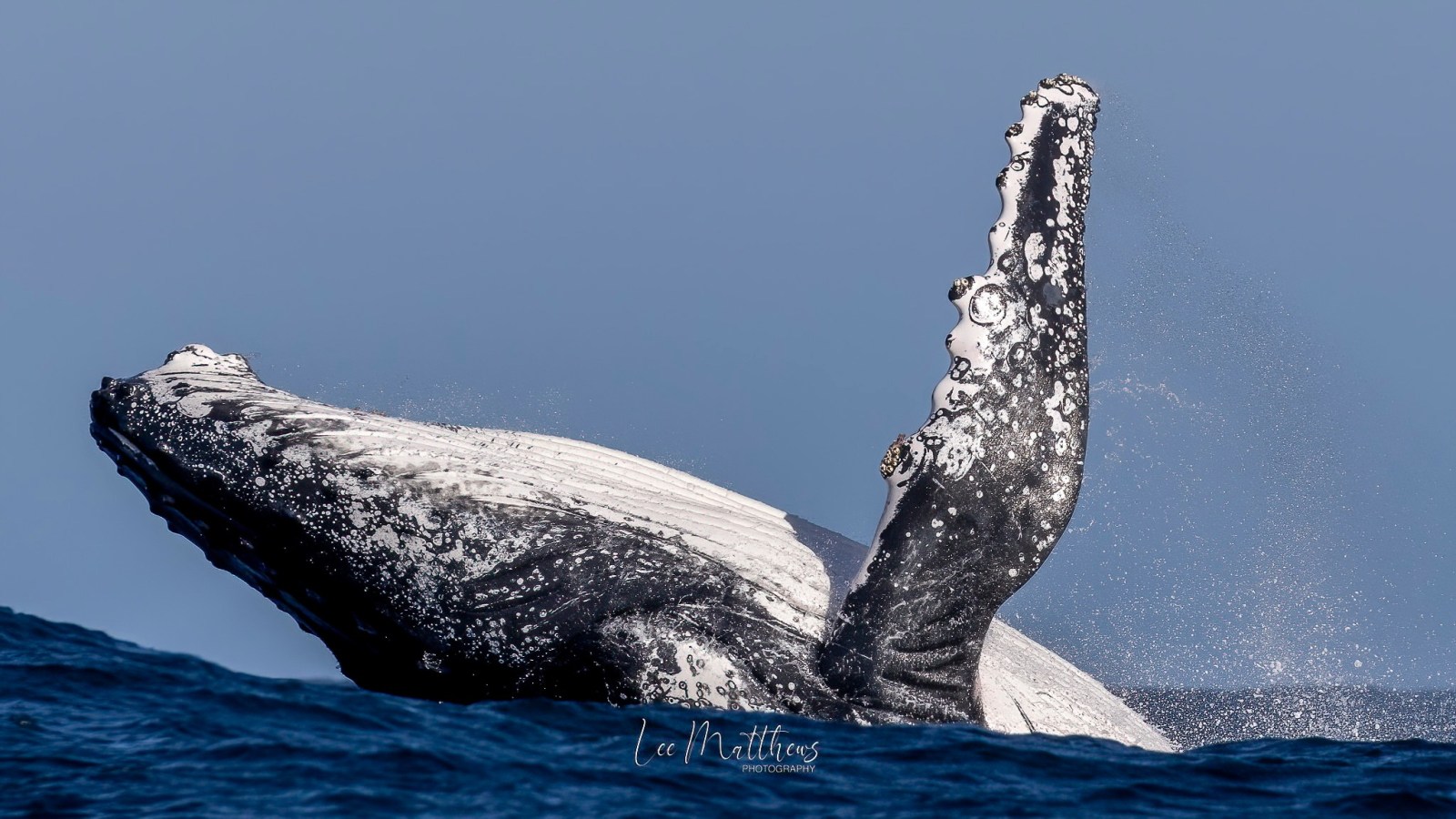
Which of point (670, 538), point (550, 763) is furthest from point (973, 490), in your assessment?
point (550, 763)

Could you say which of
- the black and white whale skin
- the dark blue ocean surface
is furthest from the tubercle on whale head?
the dark blue ocean surface

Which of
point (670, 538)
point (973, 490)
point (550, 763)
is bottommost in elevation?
point (550, 763)

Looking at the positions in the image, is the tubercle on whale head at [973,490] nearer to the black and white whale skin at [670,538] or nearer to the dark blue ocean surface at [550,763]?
the black and white whale skin at [670,538]

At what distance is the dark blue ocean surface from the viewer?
6.14 m

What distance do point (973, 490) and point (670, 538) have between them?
6.24ft

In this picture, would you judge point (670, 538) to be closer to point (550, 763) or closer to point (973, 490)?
point (973, 490)

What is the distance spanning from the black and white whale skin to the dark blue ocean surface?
36 centimetres

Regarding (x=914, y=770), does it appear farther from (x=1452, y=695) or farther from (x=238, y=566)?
(x=1452, y=695)

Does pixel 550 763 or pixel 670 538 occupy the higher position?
pixel 670 538

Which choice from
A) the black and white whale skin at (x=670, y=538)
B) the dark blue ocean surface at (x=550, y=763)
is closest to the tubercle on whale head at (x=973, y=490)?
the black and white whale skin at (x=670, y=538)

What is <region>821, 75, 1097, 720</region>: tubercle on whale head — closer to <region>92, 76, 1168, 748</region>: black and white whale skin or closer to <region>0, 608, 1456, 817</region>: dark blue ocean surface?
<region>92, 76, 1168, 748</region>: black and white whale skin

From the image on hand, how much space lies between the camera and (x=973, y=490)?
25.8ft

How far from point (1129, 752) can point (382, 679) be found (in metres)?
4.67

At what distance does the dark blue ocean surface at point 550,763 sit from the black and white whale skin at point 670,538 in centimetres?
36
